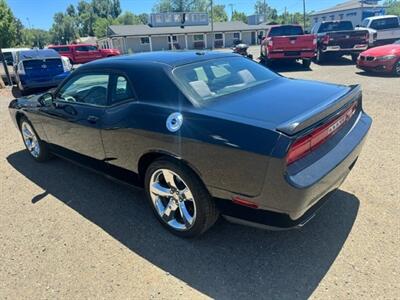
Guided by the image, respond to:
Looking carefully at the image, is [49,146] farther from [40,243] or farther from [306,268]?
[306,268]

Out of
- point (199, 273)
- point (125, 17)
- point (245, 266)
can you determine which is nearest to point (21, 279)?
point (199, 273)

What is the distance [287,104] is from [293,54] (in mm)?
11019

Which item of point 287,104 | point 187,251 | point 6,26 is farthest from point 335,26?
point 6,26

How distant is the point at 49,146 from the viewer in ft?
15.8

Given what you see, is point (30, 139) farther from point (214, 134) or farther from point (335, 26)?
point (335, 26)

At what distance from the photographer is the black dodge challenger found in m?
2.33

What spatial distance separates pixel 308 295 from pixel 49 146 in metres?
4.00

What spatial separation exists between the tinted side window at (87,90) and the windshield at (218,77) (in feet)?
3.26

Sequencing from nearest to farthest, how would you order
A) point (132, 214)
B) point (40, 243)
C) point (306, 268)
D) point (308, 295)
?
point (308, 295) → point (306, 268) → point (40, 243) → point (132, 214)

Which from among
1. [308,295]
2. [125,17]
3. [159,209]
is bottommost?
[308,295]

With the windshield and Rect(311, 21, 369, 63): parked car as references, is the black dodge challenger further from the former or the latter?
Rect(311, 21, 369, 63): parked car

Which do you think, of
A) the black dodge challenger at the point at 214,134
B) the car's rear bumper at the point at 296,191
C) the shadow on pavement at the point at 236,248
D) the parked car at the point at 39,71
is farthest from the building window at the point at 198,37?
the car's rear bumper at the point at 296,191

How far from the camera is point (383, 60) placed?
34.3 feet

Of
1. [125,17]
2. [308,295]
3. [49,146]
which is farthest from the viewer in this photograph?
[125,17]
